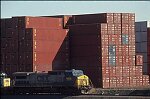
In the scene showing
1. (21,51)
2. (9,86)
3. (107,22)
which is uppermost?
(107,22)

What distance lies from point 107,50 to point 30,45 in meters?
7.11

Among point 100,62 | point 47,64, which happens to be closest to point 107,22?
point 100,62

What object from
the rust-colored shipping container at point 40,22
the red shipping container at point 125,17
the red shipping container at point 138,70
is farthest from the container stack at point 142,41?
the rust-colored shipping container at point 40,22

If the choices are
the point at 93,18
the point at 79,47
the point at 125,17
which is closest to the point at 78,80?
the point at 79,47

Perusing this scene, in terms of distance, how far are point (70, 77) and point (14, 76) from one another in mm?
4794

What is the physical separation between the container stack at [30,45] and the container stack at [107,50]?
1978mm

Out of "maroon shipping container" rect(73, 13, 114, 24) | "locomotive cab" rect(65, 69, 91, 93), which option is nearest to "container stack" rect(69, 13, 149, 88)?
"maroon shipping container" rect(73, 13, 114, 24)

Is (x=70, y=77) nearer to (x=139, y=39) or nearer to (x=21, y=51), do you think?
(x=21, y=51)

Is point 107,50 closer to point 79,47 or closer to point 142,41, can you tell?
point 79,47

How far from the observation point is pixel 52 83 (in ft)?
112

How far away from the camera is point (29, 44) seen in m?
39.7

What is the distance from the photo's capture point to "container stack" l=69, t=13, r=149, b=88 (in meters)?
41.5

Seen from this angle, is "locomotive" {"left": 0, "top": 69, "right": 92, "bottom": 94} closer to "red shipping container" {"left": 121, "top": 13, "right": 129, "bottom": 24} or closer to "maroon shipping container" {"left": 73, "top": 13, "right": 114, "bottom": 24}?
"maroon shipping container" {"left": 73, "top": 13, "right": 114, "bottom": 24}

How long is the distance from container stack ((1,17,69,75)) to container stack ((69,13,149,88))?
77.9 inches
